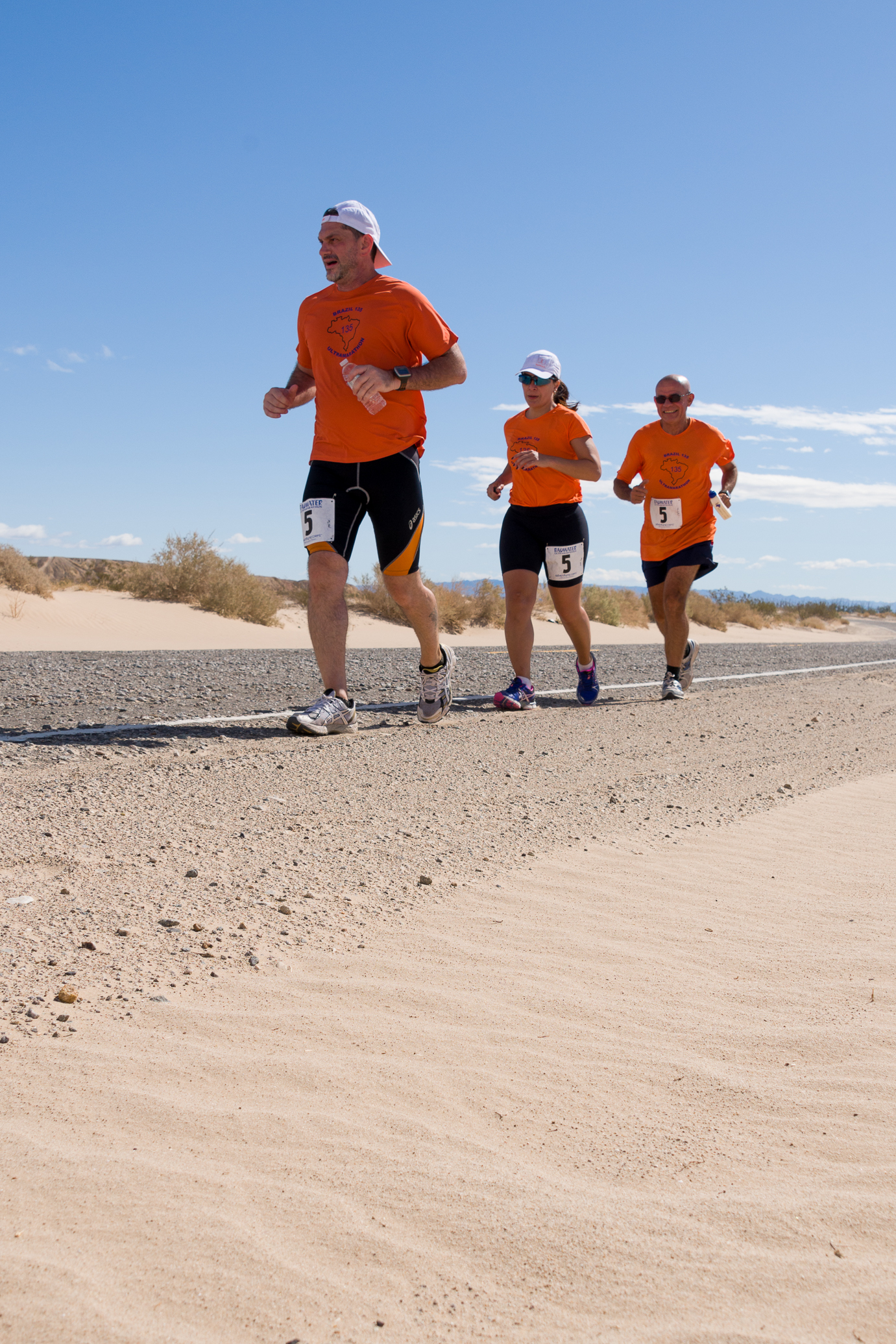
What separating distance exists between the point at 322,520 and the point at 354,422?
0.54m

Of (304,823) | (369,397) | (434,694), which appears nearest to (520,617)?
(434,694)

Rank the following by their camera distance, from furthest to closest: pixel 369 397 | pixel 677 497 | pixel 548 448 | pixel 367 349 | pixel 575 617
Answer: pixel 677 497
pixel 575 617
pixel 548 448
pixel 367 349
pixel 369 397

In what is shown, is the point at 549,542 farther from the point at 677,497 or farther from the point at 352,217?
the point at 352,217

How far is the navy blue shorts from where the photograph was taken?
26.7 feet

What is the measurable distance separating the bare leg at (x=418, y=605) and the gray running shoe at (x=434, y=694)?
13cm

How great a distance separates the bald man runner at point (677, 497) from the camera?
8102 mm

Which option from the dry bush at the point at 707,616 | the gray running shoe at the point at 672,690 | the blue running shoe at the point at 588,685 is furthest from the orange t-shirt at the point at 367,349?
the dry bush at the point at 707,616

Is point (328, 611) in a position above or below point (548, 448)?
below

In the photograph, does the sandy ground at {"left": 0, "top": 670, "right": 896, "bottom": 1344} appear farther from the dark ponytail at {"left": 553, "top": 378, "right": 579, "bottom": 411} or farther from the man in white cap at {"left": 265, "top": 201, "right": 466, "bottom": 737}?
the dark ponytail at {"left": 553, "top": 378, "right": 579, "bottom": 411}

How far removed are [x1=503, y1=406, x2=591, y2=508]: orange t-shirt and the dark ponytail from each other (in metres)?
0.05

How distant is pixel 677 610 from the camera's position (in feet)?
26.9

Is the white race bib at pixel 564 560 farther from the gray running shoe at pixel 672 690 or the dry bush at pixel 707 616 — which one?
the dry bush at pixel 707 616

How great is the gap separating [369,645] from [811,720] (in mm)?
8853

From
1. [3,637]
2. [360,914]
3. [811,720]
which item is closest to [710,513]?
[811,720]
